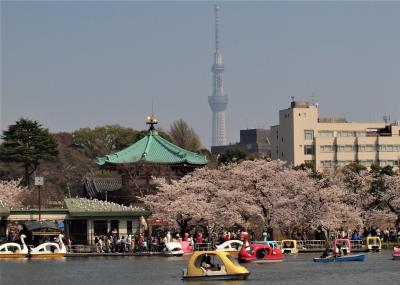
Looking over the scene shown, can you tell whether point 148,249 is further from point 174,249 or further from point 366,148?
point 366,148

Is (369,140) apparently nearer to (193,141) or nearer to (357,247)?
(193,141)

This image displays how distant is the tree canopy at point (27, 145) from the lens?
134 meters

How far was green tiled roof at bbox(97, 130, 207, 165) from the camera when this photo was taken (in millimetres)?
105812

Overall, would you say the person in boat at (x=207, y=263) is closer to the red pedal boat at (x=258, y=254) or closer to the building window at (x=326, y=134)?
the red pedal boat at (x=258, y=254)

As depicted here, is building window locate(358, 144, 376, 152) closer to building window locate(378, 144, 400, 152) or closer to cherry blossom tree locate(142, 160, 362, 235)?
building window locate(378, 144, 400, 152)

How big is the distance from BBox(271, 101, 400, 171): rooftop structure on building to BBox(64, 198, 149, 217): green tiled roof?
254 ft

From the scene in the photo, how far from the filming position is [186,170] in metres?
108

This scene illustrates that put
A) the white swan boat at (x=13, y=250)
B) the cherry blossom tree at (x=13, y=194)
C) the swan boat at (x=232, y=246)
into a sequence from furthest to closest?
the cherry blossom tree at (x=13, y=194), the swan boat at (x=232, y=246), the white swan boat at (x=13, y=250)

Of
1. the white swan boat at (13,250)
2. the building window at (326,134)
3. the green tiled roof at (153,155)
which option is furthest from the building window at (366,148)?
the white swan boat at (13,250)

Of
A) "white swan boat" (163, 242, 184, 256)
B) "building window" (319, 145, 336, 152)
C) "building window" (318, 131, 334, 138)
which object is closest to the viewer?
"white swan boat" (163, 242, 184, 256)

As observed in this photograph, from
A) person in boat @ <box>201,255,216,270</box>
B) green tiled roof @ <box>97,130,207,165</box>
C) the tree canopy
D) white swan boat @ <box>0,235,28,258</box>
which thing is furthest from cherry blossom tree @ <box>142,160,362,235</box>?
the tree canopy

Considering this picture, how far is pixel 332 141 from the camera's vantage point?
540 feet

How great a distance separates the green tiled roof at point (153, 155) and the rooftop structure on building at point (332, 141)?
5548cm

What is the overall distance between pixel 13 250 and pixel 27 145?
61779 millimetres
